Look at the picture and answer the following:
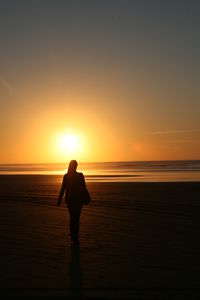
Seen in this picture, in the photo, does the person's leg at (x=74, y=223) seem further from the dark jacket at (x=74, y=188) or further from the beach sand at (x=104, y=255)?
the beach sand at (x=104, y=255)

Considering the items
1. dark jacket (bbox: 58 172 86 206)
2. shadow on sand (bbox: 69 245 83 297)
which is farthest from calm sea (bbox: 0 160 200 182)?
shadow on sand (bbox: 69 245 83 297)

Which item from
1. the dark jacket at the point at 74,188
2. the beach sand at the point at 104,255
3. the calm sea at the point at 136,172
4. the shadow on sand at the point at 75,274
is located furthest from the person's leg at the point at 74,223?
the calm sea at the point at 136,172

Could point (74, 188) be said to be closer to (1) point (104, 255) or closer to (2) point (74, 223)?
(2) point (74, 223)

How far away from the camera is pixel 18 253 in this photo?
859 cm

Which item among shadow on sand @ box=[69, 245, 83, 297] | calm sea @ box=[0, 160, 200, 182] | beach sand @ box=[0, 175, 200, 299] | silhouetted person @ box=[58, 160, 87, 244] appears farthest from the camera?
calm sea @ box=[0, 160, 200, 182]

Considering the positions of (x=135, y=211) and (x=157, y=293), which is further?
(x=135, y=211)

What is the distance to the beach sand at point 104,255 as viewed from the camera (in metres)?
6.27

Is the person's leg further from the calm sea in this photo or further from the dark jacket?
the calm sea

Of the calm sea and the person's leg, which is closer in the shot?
the person's leg

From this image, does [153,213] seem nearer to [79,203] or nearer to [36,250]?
[79,203]

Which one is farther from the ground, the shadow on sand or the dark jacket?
the dark jacket

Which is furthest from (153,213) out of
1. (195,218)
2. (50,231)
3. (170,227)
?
(50,231)

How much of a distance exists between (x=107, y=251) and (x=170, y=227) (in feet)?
12.0

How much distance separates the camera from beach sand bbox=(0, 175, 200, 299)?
6.27 metres
